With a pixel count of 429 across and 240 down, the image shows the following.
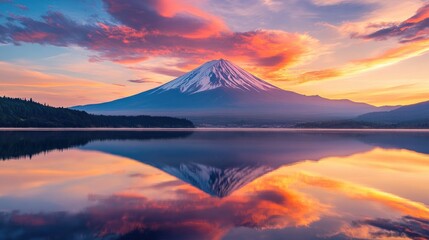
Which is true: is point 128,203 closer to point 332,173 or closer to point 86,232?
point 86,232

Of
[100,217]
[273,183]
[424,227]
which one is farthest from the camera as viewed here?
[273,183]

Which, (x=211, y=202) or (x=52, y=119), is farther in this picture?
(x=52, y=119)

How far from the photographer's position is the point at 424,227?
9.36m

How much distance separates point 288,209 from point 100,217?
5.68 meters

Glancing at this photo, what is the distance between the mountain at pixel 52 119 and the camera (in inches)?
3991

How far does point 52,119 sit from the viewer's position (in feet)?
361

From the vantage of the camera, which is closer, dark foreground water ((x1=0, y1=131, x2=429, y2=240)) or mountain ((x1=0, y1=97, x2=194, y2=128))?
dark foreground water ((x1=0, y1=131, x2=429, y2=240))

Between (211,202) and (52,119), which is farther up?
(52,119)

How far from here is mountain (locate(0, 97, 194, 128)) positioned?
101375 millimetres

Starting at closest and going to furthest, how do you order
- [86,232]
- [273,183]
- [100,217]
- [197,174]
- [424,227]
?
1. [86,232]
2. [424,227]
3. [100,217]
4. [273,183]
5. [197,174]

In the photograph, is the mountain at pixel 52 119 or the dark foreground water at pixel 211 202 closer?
the dark foreground water at pixel 211 202

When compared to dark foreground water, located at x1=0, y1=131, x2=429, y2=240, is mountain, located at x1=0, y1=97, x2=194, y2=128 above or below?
above

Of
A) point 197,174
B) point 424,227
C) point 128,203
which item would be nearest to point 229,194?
point 128,203

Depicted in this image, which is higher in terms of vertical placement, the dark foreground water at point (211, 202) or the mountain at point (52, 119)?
the mountain at point (52, 119)
